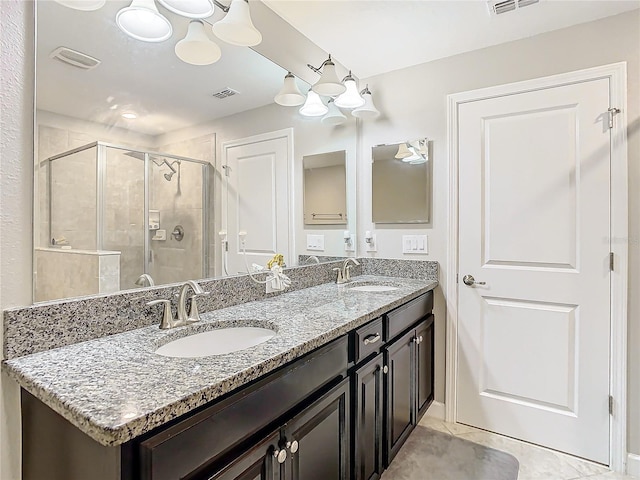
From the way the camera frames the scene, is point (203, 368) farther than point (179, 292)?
No

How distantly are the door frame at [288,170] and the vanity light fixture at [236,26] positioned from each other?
0.44 m

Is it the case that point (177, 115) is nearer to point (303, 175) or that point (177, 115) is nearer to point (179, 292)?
point (179, 292)

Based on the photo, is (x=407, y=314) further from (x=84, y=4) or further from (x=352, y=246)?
(x=84, y=4)

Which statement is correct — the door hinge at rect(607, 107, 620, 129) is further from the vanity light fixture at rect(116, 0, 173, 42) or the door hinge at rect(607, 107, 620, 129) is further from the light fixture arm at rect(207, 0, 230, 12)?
the vanity light fixture at rect(116, 0, 173, 42)

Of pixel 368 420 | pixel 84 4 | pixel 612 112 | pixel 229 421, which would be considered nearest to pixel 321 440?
pixel 368 420

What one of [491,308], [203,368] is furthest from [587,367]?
[203,368]

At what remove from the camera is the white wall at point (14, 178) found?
0.95 metres

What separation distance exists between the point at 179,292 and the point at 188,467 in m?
0.73

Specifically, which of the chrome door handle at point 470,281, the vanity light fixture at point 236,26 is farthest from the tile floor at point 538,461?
the vanity light fixture at point 236,26

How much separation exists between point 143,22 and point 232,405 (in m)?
1.35

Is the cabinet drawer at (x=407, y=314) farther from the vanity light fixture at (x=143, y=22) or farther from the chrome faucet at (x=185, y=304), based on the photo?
the vanity light fixture at (x=143, y=22)

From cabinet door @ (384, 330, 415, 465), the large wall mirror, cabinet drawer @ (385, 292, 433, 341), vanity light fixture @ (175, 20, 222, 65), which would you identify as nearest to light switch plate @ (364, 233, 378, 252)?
cabinet drawer @ (385, 292, 433, 341)

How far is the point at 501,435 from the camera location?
214cm

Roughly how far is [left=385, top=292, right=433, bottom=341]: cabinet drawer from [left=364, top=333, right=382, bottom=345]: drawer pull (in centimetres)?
11
